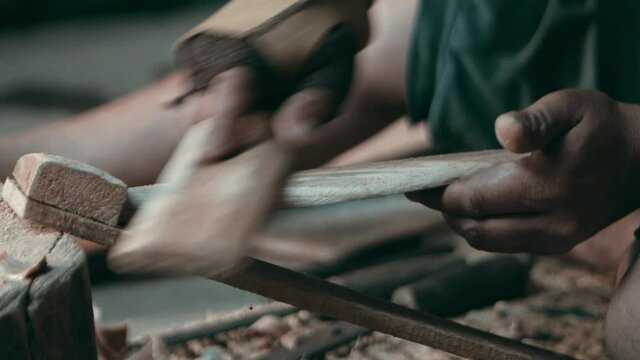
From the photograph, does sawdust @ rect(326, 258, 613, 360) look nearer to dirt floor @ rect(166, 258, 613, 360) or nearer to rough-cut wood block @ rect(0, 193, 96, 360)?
dirt floor @ rect(166, 258, 613, 360)

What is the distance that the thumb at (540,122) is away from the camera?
981 millimetres

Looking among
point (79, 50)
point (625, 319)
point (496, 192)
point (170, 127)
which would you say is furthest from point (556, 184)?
point (79, 50)

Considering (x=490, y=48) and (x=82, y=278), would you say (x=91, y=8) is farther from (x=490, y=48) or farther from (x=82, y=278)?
(x=82, y=278)

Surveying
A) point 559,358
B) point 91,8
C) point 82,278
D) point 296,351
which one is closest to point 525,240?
point 559,358

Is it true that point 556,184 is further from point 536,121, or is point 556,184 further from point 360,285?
point 360,285

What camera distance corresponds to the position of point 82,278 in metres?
0.80

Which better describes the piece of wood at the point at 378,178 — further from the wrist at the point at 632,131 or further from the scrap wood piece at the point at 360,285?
the scrap wood piece at the point at 360,285

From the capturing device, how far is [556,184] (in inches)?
43.0

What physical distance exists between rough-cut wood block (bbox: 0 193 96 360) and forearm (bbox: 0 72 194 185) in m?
0.88

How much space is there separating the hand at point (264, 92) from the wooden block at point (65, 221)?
12cm

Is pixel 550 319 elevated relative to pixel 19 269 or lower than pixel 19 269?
lower

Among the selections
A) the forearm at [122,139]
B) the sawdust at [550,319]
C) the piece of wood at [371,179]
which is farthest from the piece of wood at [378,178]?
the forearm at [122,139]

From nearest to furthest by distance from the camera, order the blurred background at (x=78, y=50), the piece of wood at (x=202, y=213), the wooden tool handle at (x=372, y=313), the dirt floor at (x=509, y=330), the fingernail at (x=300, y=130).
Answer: the piece of wood at (x=202, y=213)
the wooden tool handle at (x=372, y=313)
the fingernail at (x=300, y=130)
the dirt floor at (x=509, y=330)
the blurred background at (x=78, y=50)

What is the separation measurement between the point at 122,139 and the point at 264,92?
80cm
